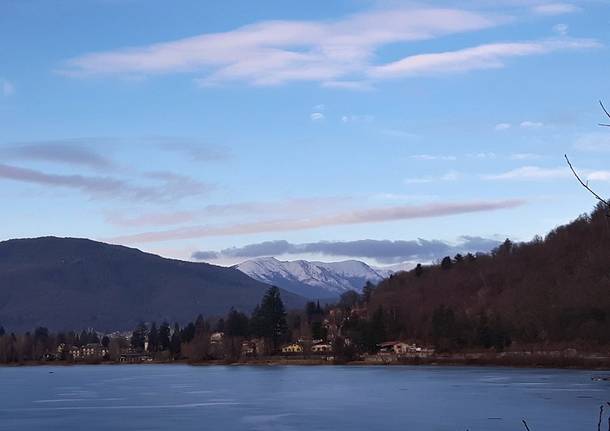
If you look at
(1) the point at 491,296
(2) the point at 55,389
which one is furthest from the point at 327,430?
(1) the point at 491,296

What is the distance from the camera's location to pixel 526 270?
117500 millimetres

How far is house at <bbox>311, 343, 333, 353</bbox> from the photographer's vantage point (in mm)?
109125

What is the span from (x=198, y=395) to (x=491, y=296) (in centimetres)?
7448

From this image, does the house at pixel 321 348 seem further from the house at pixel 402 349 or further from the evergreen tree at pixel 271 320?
the house at pixel 402 349

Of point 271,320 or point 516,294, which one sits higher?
point 516,294

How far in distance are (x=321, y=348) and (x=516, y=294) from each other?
24.5m

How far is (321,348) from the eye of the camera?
368 ft

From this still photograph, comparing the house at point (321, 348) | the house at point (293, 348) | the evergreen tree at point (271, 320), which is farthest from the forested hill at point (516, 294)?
the evergreen tree at point (271, 320)

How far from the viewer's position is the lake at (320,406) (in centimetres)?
2992

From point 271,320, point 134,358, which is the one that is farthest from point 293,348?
point 134,358

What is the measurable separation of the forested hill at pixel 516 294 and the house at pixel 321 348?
838cm

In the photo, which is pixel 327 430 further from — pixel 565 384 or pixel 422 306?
pixel 422 306

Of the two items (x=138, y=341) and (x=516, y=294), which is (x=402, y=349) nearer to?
(x=516, y=294)

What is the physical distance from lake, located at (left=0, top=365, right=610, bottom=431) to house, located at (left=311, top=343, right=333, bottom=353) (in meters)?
53.9
